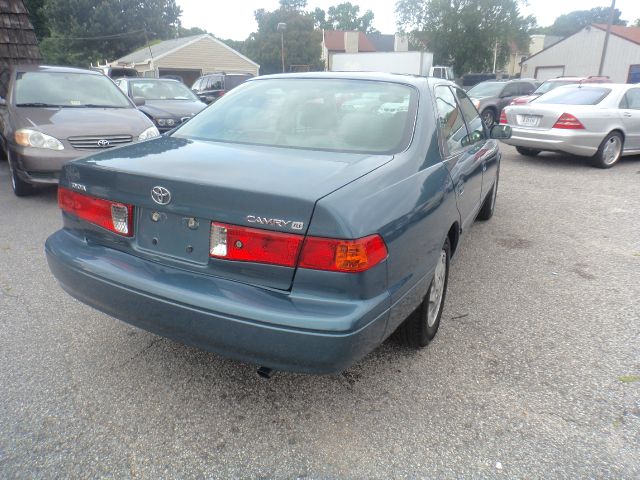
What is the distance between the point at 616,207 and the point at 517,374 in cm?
453

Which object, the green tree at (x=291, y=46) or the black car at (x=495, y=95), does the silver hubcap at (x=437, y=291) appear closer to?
the black car at (x=495, y=95)

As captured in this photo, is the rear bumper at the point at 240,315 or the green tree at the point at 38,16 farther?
the green tree at the point at 38,16

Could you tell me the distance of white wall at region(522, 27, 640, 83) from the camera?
36.1m

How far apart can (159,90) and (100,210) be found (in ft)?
29.3

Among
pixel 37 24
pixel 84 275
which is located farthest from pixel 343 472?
pixel 37 24

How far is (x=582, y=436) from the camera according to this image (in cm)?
219

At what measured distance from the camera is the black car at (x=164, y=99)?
8891 mm

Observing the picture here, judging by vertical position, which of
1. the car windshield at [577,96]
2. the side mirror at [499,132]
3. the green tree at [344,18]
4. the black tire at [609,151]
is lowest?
the black tire at [609,151]

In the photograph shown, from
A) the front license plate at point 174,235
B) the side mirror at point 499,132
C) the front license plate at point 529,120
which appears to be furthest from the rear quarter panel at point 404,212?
the front license plate at point 529,120

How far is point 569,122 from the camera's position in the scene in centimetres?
809

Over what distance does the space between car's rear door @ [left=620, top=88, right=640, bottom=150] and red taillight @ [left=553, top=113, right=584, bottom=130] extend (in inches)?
38.2

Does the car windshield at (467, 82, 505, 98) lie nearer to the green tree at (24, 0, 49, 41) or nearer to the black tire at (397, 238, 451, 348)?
the black tire at (397, 238, 451, 348)

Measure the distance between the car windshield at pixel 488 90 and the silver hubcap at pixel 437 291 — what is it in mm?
12686

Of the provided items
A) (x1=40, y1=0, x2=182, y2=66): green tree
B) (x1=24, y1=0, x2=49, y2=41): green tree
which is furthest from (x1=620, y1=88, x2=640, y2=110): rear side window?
(x1=24, y1=0, x2=49, y2=41): green tree
